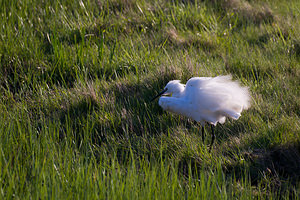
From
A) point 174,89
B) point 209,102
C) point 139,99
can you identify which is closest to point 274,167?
point 209,102

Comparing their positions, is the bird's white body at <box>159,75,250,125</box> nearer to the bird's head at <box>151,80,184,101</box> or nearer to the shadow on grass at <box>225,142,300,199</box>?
the bird's head at <box>151,80,184,101</box>

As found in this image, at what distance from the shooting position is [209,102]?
312 cm

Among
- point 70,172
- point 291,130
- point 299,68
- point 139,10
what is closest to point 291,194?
point 291,130

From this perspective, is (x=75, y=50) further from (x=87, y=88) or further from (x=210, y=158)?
(x=210, y=158)

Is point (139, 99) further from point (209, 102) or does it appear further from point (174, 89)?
point (209, 102)

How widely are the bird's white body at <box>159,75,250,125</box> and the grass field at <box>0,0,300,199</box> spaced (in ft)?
0.70

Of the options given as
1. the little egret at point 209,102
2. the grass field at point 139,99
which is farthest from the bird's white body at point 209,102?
the grass field at point 139,99

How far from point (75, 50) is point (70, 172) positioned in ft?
7.23

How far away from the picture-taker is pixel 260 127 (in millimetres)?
3242

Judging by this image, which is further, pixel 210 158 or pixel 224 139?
pixel 224 139

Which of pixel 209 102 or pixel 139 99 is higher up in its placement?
pixel 209 102

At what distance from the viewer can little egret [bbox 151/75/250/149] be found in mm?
3094

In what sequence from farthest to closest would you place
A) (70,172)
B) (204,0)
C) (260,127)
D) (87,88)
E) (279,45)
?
1. (204,0)
2. (279,45)
3. (87,88)
4. (260,127)
5. (70,172)

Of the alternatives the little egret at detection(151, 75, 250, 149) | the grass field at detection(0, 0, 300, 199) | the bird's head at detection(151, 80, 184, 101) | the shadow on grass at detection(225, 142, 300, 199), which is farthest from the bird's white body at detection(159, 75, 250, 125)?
the shadow on grass at detection(225, 142, 300, 199)
